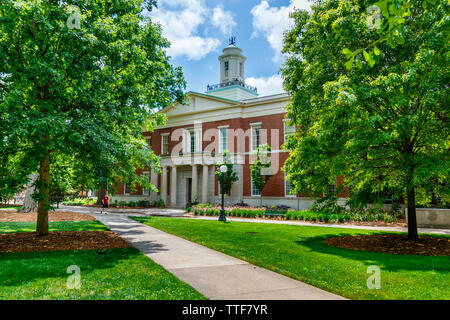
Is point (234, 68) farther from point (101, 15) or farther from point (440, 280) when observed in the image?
point (440, 280)

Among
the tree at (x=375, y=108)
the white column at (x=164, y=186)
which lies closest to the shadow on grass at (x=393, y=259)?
the tree at (x=375, y=108)

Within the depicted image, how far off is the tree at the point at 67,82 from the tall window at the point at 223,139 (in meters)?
23.8

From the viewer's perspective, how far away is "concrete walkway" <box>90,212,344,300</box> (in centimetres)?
546

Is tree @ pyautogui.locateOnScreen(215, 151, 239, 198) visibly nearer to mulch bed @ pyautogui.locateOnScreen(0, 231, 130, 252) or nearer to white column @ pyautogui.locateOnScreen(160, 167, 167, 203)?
white column @ pyautogui.locateOnScreen(160, 167, 167, 203)

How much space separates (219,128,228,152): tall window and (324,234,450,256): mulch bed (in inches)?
905

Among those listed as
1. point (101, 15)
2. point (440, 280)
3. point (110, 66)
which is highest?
point (101, 15)

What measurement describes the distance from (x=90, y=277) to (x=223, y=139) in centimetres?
2971

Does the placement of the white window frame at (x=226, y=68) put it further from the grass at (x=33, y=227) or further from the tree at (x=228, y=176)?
the grass at (x=33, y=227)

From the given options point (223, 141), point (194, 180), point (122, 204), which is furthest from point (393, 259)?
point (122, 204)

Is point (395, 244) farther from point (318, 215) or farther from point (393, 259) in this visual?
point (318, 215)

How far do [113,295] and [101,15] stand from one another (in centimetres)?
900

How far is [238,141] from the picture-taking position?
34250 mm

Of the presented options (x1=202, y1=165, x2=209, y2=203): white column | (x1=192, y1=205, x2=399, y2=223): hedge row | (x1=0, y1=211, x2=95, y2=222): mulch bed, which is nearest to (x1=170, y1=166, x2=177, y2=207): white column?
(x1=202, y1=165, x2=209, y2=203): white column

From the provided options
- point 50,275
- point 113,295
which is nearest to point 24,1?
point 50,275
